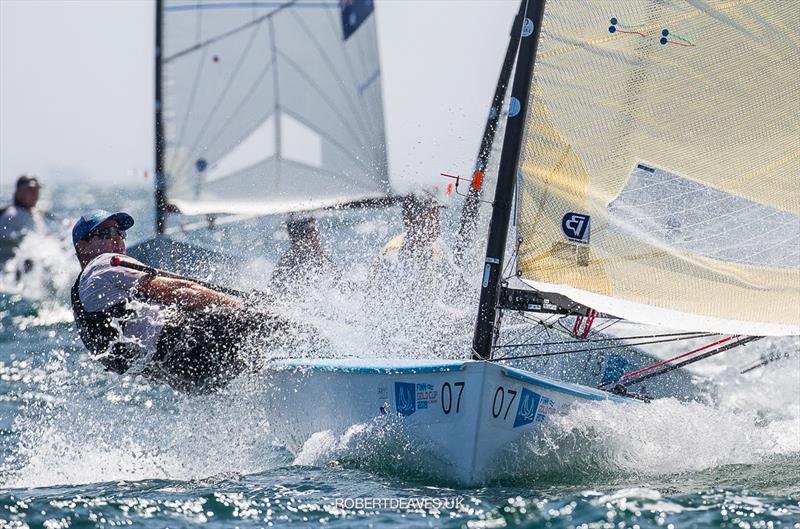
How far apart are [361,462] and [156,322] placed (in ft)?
3.95

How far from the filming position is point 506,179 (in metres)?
5.08

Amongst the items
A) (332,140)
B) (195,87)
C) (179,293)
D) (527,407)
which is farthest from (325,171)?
(527,407)

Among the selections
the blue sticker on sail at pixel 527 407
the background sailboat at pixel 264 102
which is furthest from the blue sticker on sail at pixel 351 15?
the blue sticker on sail at pixel 527 407

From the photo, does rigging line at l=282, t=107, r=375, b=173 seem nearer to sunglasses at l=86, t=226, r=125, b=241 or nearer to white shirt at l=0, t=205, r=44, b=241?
white shirt at l=0, t=205, r=44, b=241

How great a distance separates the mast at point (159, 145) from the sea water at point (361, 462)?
3934 millimetres

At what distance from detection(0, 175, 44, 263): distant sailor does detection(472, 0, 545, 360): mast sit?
8.99m

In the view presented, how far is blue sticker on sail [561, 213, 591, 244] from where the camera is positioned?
204 inches

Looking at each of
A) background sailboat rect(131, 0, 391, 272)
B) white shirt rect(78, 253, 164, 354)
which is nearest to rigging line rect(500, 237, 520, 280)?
white shirt rect(78, 253, 164, 354)

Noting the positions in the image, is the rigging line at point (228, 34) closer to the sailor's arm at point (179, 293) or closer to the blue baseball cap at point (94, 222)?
the blue baseball cap at point (94, 222)

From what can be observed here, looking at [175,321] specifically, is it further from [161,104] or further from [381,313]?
[161,104]

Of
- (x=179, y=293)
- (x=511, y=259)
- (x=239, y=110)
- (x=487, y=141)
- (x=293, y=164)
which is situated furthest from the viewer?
(x=293, y=164)

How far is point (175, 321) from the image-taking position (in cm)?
557

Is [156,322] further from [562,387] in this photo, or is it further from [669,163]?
[669,163]

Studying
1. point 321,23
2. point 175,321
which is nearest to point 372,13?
point 321,23
